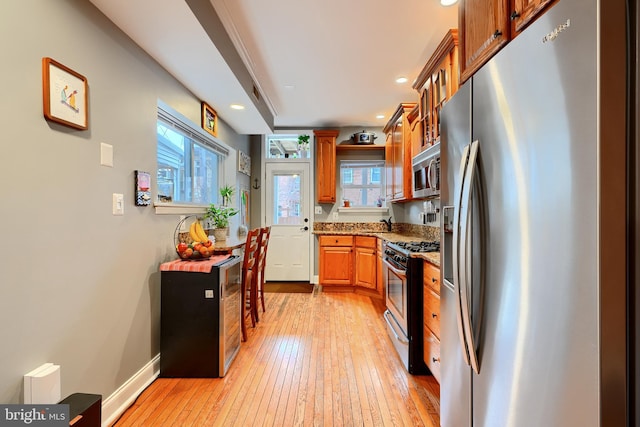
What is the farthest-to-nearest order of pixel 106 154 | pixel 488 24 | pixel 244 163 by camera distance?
pixel 244 163 < pixel 106 154 < pixel 488 24

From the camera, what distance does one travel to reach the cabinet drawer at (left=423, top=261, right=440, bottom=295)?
199 centimetres

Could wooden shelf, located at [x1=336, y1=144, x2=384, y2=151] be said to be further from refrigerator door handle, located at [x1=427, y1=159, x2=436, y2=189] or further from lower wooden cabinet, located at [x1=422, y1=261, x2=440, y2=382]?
lower wooden cabinet, located at [x1=422, y1=261, x2=440, y2=382]

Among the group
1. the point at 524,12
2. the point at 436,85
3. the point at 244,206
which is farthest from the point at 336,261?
the point at 524,12

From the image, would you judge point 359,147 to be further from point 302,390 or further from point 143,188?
point 302,390

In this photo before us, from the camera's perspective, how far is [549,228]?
0.80m

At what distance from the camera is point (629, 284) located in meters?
0.64

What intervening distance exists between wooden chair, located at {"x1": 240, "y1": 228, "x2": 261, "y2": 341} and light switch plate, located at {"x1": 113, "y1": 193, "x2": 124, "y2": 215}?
111 cm

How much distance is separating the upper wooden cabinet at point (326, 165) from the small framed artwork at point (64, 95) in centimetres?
372

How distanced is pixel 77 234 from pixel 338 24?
88.7 inches

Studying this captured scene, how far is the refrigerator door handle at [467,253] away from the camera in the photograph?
1126 millimetres

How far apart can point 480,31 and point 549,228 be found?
1.06m

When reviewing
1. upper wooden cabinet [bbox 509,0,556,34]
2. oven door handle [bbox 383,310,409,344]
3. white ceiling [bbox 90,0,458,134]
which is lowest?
oven door handle [bbox 383,310,409,344]

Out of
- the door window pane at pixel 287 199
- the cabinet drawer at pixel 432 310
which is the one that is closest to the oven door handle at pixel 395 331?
the cabinet drawer at pixel 432 310

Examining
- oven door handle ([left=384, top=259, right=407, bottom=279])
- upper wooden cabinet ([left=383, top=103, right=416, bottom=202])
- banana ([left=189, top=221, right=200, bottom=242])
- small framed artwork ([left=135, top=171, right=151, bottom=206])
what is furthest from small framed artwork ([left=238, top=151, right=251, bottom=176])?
oven door handle ([left=384, top=259, right=407, bottom=279])
